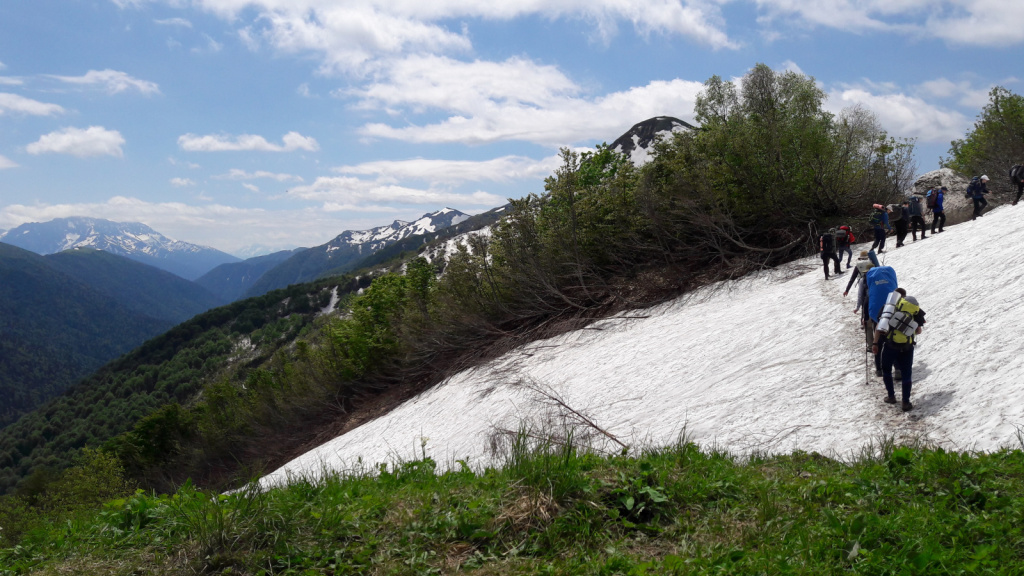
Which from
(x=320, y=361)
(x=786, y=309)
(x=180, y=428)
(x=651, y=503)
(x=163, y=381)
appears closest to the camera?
(x=651, y=503)

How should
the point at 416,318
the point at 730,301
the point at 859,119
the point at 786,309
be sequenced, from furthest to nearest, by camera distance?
the point at 859,119 → the point at 416,318 → the point at 730,301 → the point at 786,309

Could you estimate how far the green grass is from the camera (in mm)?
4043

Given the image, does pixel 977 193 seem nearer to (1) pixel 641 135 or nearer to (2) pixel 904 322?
(2) pixel 904 322

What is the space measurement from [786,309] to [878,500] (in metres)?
11.5

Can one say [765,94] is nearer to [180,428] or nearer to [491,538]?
[491,538]

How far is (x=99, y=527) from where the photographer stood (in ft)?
16.9

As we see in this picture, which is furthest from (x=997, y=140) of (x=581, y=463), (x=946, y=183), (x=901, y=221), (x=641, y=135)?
(x=641, y=135)

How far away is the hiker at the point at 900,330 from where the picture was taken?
7.79m

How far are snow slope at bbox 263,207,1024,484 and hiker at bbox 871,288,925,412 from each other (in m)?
0.92

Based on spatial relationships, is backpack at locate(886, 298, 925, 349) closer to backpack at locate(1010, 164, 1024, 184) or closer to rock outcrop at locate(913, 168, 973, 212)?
backpack at locate(1010, 164, 1024, 184)

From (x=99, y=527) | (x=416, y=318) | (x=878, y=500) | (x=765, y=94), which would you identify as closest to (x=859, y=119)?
(x=765, y=94)

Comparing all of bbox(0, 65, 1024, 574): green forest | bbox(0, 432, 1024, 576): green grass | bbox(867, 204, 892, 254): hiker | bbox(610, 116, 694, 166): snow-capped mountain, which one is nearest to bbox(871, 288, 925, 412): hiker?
bbox(0, 65, 1024, 574): green forest

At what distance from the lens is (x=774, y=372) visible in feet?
39.0

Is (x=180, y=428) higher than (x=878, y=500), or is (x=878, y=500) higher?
(x=878, y=500)
